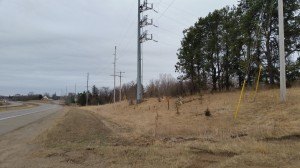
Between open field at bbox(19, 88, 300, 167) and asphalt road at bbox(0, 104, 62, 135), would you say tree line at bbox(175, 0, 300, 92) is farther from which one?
asphalt road at bbox(0, 104, 62, 135)

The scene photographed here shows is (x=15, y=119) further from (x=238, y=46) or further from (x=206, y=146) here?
(x=206, y=146)

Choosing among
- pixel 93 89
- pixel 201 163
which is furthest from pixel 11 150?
pixel 93 89

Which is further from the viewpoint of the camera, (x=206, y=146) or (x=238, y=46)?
(x=238, y=46)

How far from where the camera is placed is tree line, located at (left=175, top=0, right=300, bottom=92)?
29406mm

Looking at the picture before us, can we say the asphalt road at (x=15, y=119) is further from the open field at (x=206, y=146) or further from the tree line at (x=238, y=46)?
the tree line at (x=238, y=46)

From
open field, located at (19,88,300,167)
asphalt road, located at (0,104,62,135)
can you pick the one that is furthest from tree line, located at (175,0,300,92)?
asphalt road, located at (0,104,62,135)

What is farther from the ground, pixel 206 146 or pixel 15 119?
pixel 206 146

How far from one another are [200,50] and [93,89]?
386 ft

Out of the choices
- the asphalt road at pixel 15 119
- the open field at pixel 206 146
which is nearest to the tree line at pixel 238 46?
the open field at pixel 206 146

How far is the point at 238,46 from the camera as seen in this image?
106 ft

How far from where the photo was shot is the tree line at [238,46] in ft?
96.5

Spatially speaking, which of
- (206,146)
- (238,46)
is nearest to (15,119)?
(238,46)

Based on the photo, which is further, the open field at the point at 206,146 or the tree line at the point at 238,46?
the tree line at the point at 238,46

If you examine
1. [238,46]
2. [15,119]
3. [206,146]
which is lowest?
[15,119]
